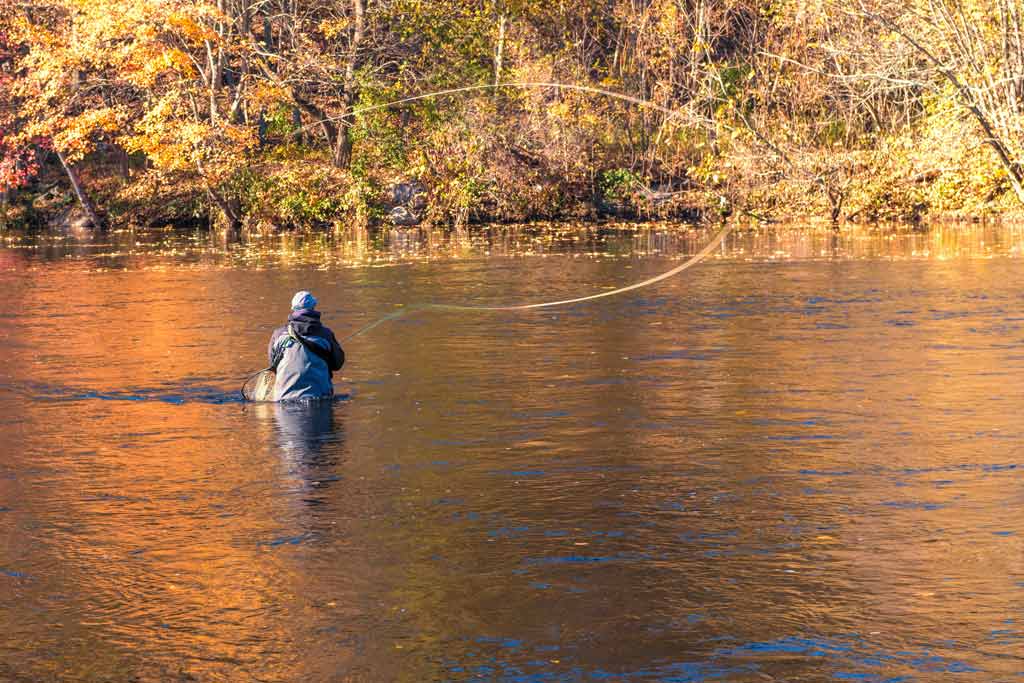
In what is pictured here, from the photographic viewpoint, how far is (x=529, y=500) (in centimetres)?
1025

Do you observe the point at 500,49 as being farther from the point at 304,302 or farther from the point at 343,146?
the point at 304,302

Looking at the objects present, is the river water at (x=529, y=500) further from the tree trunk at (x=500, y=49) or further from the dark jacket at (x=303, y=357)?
the tree trunk at (x=500, y=49)

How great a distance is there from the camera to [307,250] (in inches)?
1484

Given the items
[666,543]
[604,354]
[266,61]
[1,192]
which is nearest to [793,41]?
[266,61]

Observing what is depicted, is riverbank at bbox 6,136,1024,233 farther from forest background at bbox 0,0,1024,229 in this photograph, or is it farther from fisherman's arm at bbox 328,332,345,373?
fisherman's arm at bbox 328,332,345,373

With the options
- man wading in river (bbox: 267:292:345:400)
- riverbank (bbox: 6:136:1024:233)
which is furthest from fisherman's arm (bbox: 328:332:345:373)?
riverbank (bbox: 6:136:1024:233)

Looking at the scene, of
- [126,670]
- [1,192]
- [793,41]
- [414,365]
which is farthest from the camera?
[1,192]

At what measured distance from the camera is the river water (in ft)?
24.1

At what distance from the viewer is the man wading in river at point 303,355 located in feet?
46.1

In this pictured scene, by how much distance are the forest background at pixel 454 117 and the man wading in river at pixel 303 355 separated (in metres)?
27.9

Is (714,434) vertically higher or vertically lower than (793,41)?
lower

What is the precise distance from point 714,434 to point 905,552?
12.5 ft

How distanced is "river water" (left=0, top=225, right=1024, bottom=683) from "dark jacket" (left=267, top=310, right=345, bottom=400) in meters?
0.29

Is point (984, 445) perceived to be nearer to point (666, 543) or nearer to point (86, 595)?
point (666, 543)
